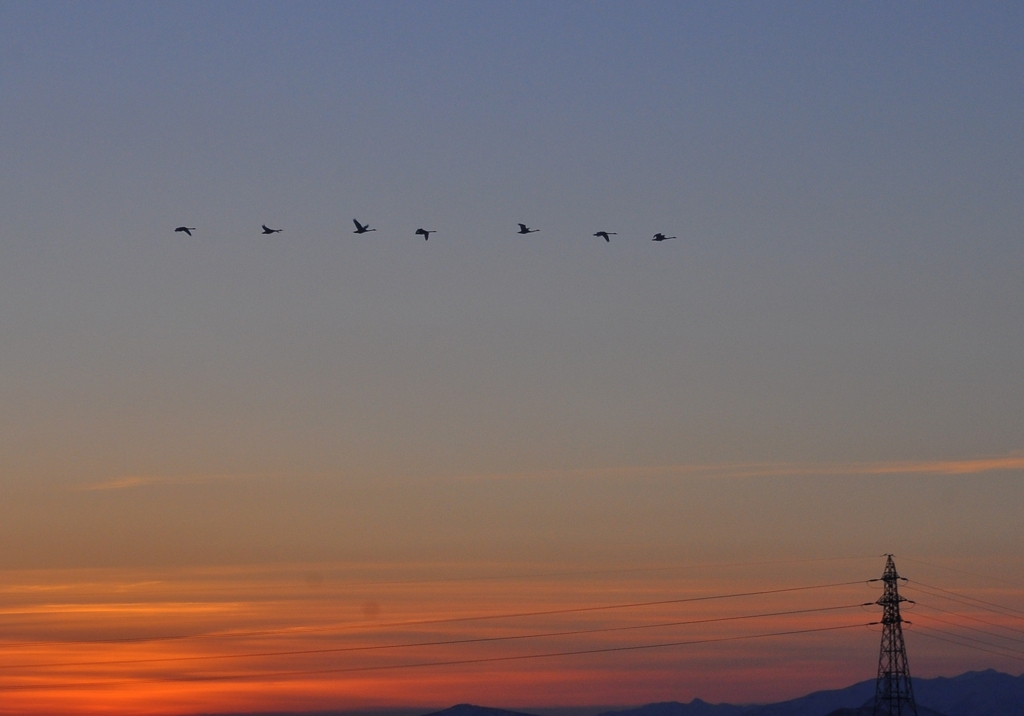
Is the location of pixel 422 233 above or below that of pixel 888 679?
above

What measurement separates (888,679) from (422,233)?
66.8 metres

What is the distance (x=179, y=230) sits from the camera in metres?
170

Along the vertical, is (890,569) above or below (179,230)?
below

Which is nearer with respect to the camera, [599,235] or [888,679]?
[888,679]

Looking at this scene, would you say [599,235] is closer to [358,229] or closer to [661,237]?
[661,237]

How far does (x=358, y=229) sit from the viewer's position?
17200 centimetres

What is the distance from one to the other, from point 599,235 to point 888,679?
2178 inches

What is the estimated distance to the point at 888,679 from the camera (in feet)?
547

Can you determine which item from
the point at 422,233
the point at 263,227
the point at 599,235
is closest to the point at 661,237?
the point at 599,235

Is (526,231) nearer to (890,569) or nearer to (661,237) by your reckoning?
(661,237)

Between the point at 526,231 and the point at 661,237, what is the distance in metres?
14.6

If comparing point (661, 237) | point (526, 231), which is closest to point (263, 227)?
point (526, 231)

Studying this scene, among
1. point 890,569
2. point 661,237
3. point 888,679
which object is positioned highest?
point 661,237

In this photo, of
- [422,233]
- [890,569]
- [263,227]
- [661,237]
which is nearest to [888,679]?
[890,569]
